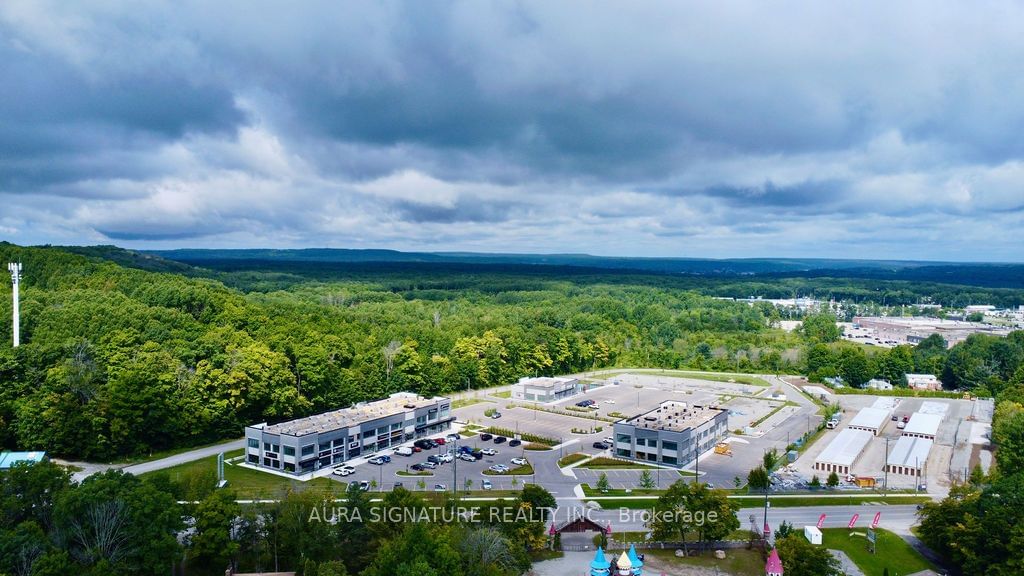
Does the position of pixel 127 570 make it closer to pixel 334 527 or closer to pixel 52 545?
pixel 52 545

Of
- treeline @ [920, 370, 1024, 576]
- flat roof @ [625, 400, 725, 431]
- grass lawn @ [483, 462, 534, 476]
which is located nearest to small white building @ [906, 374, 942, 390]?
flat roof @ [625, 400, 725, 431]

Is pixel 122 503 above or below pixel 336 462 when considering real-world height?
above

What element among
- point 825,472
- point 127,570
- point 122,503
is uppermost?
point 122,503

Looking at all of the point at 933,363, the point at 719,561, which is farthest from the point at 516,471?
the point at 933,363

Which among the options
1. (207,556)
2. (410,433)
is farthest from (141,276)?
(207,556)

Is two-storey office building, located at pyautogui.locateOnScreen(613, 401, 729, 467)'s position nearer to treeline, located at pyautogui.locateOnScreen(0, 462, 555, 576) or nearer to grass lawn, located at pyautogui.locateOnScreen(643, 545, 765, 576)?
grass lawn, located at pyautogui.locateOnScreen(643, 545, 765, 576)

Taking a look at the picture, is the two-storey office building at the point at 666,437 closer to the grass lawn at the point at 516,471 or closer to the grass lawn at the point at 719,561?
the grass lawn at the point at 516,471

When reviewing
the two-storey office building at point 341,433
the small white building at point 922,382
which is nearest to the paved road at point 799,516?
the two-storey office building at point 341,433
